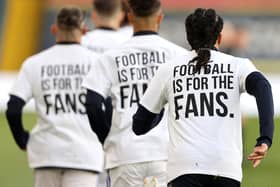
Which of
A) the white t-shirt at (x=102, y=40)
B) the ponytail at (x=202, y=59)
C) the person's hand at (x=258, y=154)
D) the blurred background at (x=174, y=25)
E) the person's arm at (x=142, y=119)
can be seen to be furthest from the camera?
the blurred background at (x=174, y=25)

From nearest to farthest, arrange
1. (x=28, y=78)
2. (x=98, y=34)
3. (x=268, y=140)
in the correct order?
(x=268, y=140) → (x=28, y=78) → (x=98, y=34)

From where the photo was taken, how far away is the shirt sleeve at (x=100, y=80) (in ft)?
29.2

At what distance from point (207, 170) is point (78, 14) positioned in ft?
9.36

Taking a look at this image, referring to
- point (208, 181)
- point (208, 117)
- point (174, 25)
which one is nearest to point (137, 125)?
point (208, 117)

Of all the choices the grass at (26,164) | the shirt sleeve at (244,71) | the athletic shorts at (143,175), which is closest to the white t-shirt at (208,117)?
the shirt sleeve at (244,71)

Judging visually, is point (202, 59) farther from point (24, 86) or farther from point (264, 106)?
point (24, 86)

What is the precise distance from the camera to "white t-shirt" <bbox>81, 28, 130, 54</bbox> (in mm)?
10703

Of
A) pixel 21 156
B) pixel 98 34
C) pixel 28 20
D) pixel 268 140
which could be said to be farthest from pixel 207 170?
pixel 28 20

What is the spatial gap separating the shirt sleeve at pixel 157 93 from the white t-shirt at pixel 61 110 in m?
1.98

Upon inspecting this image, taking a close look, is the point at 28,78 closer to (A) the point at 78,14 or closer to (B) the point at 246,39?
(A) the point at 78,14

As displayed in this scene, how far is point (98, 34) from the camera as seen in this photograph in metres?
10.8

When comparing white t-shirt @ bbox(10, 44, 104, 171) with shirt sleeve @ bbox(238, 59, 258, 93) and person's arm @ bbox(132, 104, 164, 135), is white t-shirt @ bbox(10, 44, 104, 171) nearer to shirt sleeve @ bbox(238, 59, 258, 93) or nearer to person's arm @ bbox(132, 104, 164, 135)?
person's arm @ bbox(132, 104, 164, 135)

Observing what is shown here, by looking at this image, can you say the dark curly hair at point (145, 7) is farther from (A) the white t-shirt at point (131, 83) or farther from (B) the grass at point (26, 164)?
(B) the grass at point (26, 164)

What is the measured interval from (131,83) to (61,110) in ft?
3.68
